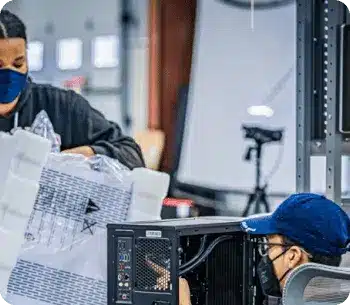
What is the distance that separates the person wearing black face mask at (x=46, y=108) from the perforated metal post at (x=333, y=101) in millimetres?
970

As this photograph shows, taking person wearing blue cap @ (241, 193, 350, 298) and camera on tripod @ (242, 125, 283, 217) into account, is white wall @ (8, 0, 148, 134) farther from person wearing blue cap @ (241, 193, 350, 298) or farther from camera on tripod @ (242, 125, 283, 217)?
person wearing blue cap @ (241, 193, 350, 298)

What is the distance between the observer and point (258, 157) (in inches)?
133

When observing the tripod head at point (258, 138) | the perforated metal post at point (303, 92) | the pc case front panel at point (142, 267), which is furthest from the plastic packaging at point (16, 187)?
the pc case front panel at point (142, 267)

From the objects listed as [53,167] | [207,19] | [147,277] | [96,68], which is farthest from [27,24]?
[147,277]

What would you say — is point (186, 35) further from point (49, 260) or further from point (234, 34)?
point (49, 260)

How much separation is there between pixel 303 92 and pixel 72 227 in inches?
50.7

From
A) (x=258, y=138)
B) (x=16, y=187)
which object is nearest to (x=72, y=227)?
(x=16, y=187)

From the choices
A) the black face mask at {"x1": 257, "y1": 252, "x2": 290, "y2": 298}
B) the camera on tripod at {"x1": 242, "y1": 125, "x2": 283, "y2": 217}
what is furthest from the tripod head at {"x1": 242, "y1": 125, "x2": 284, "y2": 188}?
the black face mask at {"x1": 257, "y1": 252, "x2": 290, "y2": 298}

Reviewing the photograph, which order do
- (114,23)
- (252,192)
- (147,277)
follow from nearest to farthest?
(147,277) < (252,192) < (114,23)

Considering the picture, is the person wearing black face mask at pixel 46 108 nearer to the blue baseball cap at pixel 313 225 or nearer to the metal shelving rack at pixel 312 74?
the metal shelving rack at pixel 312 74

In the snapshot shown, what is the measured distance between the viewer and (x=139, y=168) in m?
3.74

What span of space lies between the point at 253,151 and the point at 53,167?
103 cm

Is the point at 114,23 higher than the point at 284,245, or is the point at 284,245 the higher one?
the point at 114,23

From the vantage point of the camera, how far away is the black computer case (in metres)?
2.43
